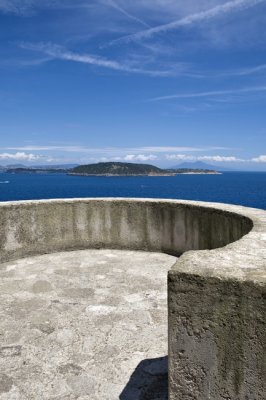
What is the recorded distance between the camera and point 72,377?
3.49 metres

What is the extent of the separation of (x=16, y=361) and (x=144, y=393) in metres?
1.37

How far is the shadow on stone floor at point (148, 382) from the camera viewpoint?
3.24 meters

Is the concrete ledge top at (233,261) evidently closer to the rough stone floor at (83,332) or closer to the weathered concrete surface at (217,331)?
the weathered concrete surface at (217,331)

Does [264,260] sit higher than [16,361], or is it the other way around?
[264,260]

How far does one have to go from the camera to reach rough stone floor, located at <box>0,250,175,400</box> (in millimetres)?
3371

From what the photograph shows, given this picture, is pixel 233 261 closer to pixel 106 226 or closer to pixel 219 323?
pixel 219 323

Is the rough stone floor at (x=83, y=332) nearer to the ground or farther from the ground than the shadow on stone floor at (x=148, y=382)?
farther from the ground

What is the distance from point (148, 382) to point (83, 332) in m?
1.16

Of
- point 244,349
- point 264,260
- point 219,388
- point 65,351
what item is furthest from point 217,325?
point 65,351

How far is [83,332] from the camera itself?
14.2 feet

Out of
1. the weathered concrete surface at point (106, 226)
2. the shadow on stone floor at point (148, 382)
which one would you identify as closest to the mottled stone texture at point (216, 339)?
the shadow on stone floor at point (148, 382)

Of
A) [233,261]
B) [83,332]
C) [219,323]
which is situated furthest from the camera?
[83,332]

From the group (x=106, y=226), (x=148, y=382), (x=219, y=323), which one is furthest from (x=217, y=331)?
(x=106, y=226)

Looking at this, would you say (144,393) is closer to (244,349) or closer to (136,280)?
(244,349)
